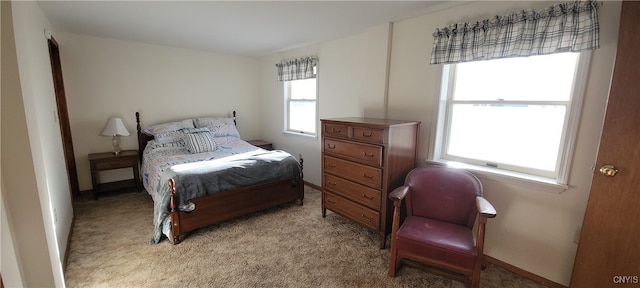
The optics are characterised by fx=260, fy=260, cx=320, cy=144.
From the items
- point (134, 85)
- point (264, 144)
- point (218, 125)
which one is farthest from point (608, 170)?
point (134, 85)

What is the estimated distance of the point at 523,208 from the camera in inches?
76.2

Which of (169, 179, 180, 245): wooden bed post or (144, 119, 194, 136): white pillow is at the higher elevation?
(144, 119, 194, 136): white pillow

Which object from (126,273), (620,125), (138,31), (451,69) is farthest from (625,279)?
(138,31)

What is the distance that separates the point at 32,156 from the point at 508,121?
3009mm

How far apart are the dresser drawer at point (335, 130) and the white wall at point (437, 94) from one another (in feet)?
1.87

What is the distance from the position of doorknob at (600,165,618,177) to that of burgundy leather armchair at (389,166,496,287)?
609 mm

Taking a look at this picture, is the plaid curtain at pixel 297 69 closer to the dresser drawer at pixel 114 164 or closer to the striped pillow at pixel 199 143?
the striped pillow at pixel 199 143

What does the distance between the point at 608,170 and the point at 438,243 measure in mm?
1034

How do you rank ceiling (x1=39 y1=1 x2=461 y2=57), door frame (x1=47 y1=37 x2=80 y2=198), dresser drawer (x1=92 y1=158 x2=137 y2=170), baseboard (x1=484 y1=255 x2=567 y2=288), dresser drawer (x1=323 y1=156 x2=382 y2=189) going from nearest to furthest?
1. baseboard (x1=484 y1=255 x2=567 y2=288)
2. ceiling (x1=39 y1=1 x2=461 y2=57)
3. dresser drawer (x1=323 y1=156 x2=382 y2=189)
4. door frame (x1=47 y1=37 x2=80 y2=198)
5. dresser drawer (x1=92 y1=158 x2=137 y2=170)

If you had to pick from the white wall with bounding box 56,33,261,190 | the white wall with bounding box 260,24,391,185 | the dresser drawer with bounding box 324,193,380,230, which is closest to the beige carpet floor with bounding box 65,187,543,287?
the dresser drawer with bounding box 324,193,380,230

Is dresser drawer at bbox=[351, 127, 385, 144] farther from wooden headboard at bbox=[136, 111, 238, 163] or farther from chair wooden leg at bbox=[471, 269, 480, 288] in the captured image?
wooden headboard at bbox=[136, 111, 238, 163]

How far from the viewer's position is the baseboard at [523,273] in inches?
73.9

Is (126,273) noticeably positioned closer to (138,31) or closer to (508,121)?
(138,31)

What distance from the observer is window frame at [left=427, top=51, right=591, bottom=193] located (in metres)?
1.66
